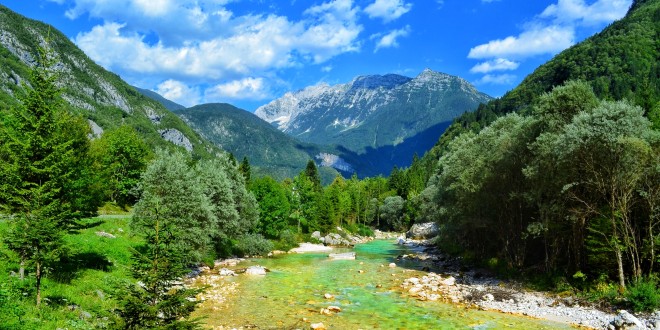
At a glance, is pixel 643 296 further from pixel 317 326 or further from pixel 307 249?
pixel 307 249

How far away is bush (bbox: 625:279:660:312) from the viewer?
79.5ft

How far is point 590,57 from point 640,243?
210645 millimetres

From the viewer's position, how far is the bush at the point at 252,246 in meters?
62.7

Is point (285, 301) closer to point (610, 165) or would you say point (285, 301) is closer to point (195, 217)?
point (195, 217)

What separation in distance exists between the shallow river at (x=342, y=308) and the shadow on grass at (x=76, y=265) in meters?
8.35

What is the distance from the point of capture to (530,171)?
3416 cm

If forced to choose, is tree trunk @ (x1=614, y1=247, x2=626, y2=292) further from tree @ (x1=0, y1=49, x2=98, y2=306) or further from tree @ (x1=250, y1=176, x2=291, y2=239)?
tree @ (x1=250, y1=176, x2=291, y2=239)

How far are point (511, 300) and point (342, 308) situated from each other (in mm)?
13346

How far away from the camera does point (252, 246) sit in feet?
211

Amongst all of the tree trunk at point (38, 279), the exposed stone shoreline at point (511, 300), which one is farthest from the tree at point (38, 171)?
the exposed stone shoreline at point (511, 300)

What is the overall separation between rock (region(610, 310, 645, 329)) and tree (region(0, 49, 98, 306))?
30.0 m

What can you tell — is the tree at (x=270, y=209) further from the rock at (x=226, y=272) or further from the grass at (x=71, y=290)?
the grass at (x=71, y=290)

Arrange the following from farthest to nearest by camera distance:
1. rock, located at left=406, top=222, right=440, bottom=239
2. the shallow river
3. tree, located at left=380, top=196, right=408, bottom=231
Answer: tree, located at left=380, top=196, right=408, bottom=231 < rock, located at left=406, top=222, right=440, bottom=239 < the shallow river

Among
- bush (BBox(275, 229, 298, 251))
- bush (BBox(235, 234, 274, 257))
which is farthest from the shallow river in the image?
bush (BBox(275, 229, 298, 251))
